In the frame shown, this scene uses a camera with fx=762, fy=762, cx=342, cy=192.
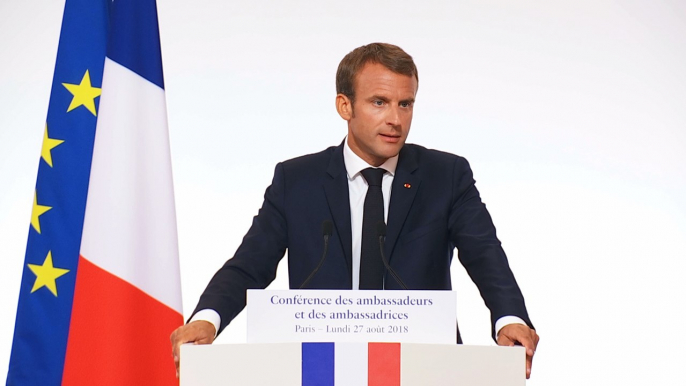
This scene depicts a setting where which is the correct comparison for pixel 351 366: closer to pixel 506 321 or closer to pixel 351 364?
pixel 351 364

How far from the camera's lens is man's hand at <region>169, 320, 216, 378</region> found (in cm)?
198

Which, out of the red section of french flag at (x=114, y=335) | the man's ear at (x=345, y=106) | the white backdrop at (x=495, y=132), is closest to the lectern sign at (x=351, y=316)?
the man's ear at (x=345, y=106)

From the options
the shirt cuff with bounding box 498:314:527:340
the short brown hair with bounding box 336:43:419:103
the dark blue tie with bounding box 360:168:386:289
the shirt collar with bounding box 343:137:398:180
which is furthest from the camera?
the shirt collar with bounding box 343:137:398:180

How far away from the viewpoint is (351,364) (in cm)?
178

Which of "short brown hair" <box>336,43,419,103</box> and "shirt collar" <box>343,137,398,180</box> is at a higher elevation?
"short brown hair" <box>336,43,419,103</box>

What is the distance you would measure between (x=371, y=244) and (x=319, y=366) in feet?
2.72

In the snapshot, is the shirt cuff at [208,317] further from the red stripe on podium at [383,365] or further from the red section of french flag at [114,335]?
the red section of french flag at [114,335]

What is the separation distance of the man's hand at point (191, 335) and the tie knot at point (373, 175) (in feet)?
2.78

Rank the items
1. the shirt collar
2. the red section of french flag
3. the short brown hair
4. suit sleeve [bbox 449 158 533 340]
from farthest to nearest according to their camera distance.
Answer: the red section of french flag → the shirt collar → the short brown hair → suit sleeve [bbox 449 158 533 340]

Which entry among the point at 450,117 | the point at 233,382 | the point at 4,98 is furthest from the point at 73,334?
the point at 450,117

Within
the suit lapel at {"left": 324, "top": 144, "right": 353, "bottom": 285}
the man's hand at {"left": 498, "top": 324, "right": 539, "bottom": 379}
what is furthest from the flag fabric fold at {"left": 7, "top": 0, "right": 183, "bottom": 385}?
the man's hand at {"left": 498, "top": 324, "right": 539, "bottom": 379}

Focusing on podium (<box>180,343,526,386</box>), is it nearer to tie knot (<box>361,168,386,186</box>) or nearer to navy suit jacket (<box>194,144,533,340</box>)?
navy suit jacket (<box>194,144,533,340</box>)

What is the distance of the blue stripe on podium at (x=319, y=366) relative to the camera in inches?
69.9

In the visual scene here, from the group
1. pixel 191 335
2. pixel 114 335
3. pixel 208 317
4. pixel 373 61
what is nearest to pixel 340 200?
pixel 373 61
